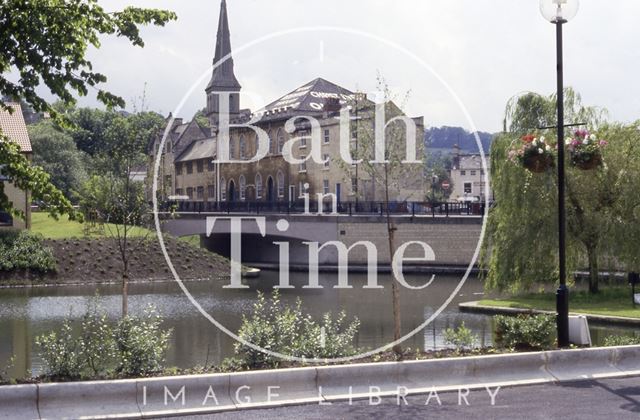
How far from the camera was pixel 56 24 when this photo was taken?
37.0 feet

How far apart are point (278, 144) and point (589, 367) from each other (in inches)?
2285

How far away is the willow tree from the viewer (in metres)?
28.5

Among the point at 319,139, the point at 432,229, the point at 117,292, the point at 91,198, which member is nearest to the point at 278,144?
the point at 319,139

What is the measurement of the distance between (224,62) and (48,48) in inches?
3339

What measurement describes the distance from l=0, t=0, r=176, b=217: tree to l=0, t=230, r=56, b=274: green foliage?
33.1 metres

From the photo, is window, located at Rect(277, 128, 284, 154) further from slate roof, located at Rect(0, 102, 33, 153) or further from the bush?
the bush

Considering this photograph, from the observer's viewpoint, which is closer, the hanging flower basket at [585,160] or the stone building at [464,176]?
the hanging flower basket at [585,160]

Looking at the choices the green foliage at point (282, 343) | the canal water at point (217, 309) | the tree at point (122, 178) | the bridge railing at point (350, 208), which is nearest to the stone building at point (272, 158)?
the bridge railing at point (350, 208)

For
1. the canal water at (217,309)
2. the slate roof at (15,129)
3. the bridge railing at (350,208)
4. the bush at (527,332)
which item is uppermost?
the slate roof at (15,129)

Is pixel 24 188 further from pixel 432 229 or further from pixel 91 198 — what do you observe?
pixel 432 229

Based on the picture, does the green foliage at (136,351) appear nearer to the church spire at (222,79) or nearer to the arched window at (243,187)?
the arched window at (243,187)

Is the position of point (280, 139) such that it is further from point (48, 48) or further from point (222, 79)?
point (48, 48)

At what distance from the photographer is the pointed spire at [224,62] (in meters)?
94.1

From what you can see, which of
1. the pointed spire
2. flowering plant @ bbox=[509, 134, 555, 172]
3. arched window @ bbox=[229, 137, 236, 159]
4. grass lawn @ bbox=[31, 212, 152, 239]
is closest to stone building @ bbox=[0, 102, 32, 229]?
grass lawn @ bbox=[31, 212, 152, 239]
